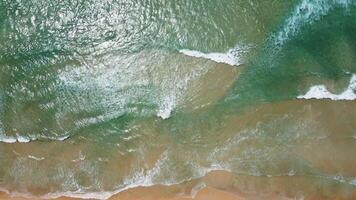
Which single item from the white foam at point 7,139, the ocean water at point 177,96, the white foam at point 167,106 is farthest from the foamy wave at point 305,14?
the white foam at point 7,139

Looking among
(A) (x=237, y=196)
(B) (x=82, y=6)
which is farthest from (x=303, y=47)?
(B) (x=82, y=6)

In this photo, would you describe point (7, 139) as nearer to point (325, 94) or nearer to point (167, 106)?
point (167, 106)

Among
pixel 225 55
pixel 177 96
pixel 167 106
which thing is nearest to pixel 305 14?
pixel 225 55

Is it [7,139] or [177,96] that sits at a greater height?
[177,96]

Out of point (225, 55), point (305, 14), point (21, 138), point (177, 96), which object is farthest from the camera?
point (305, 14)

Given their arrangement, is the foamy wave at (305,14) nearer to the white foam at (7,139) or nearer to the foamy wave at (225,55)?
the foamy wave at (225,55)

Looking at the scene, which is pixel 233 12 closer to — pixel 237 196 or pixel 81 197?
pixel 237 196

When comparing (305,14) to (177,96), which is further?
(305,14)

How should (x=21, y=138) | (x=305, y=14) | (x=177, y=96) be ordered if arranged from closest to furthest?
(x=21, y=138), (x=177, y=96), (x=305, y=14)
